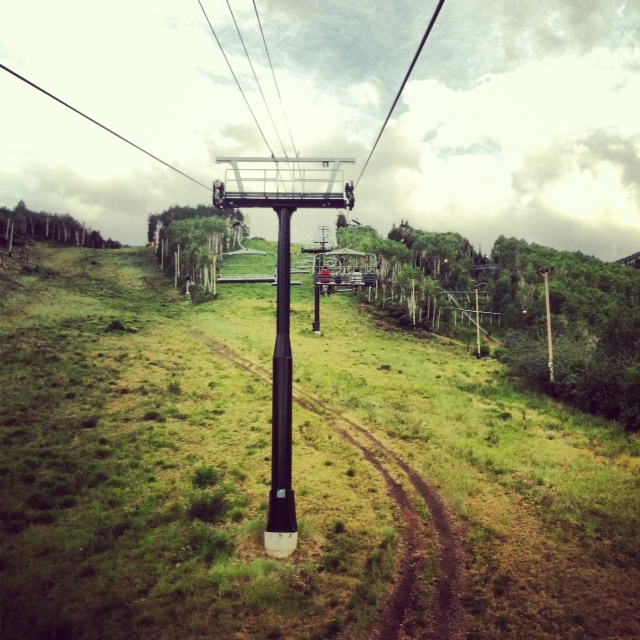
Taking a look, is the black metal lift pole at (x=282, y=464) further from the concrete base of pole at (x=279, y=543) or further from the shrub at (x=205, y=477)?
the shrub at (x=205, y=477)

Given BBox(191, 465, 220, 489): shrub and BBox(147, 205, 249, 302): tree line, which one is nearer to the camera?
BBox(191, 465, 220, 489): shrub

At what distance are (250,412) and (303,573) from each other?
13.5 metres

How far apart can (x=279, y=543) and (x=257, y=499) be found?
3.49 m

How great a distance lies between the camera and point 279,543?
455 inches

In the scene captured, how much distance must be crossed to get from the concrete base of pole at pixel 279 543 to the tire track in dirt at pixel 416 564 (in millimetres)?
3056

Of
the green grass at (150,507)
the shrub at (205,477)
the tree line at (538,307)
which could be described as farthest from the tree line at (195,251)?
the shrub at (205,477)

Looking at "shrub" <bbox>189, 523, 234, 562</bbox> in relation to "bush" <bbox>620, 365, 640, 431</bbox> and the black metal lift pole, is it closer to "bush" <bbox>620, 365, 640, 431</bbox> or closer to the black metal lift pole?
the black metal lift pole

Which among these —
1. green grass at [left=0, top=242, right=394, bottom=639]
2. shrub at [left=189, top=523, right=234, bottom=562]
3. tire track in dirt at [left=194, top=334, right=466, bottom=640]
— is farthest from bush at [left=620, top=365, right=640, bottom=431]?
shrub at [left=189, top=523, right=234, bottom=562]

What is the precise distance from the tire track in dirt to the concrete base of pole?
A: 10.0 feet

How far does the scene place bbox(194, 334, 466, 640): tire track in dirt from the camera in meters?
9.13

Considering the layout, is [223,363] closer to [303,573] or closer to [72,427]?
[72,427]

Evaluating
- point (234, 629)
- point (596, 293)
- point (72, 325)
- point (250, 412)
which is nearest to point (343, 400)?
point (250, 412)

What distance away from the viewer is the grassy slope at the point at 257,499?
9430 mm

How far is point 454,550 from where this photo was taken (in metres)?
12.1
